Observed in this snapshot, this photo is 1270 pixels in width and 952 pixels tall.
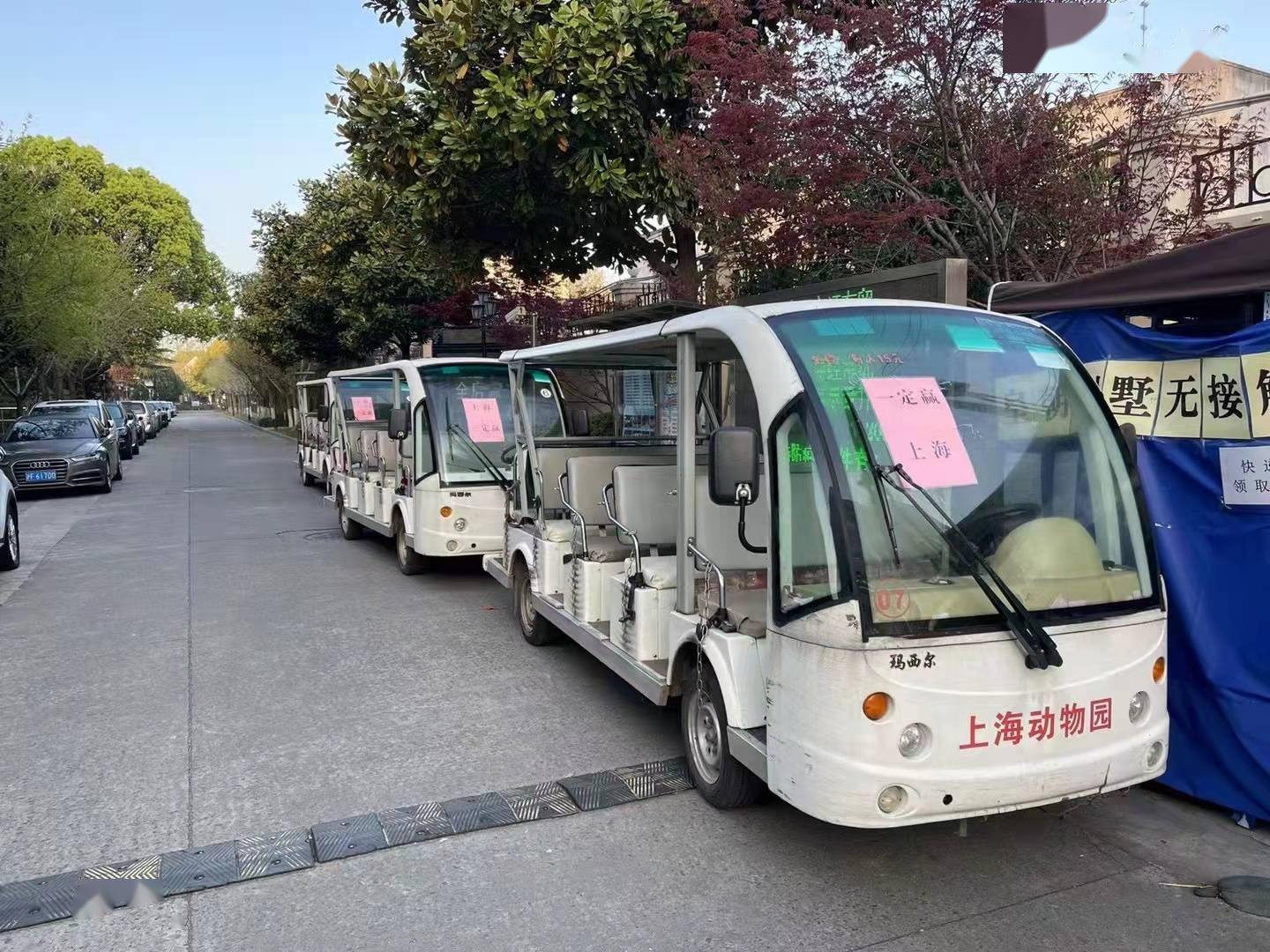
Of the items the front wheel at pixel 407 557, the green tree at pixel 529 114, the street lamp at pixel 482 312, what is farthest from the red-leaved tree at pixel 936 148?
the street lamp at pixel 482 312

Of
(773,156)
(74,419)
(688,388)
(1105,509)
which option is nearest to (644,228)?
(773,156)

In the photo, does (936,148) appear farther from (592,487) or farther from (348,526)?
(348,526)

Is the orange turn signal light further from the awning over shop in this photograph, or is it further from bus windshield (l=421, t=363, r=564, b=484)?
bus windshield (l=421, t=363, r=564, b=484)

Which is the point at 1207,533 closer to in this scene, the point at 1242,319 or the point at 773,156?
the point at 1242,319

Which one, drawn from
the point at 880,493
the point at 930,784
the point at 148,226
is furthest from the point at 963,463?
the point at 148,226

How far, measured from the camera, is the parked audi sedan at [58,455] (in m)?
17.0

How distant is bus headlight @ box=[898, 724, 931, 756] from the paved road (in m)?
0.66

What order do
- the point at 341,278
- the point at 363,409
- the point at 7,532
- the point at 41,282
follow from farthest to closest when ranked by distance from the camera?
the point at 341,278 → the point at 41,282 → the point at 363,409 → the point at 7,532

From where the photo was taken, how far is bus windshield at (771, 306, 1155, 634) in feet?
11.2

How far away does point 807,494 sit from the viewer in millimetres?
3523

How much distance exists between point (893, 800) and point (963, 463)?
1.27m

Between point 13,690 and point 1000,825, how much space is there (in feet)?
19.7

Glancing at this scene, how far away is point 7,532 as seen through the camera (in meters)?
10.0

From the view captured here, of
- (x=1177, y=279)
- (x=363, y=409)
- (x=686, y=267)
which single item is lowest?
(x=363, y=409)
